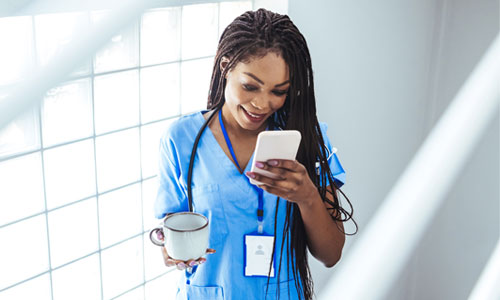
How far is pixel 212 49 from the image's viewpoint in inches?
86.3

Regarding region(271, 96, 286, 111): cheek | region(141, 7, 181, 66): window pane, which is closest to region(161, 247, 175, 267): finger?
region(271, 96, 286, 111): cheek

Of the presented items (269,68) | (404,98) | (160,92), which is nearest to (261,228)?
(269,68)

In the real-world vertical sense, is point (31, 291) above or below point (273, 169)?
below

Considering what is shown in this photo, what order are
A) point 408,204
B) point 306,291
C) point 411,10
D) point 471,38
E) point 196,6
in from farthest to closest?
point 471,38
point 411,10
point 196,6
point 306,291
point 408,204

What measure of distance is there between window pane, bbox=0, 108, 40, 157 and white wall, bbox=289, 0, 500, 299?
3.16 feet

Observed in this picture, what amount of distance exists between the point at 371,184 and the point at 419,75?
2.57ft

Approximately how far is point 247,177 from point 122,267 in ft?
3.05

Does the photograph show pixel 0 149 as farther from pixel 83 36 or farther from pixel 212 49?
pixel 83 36

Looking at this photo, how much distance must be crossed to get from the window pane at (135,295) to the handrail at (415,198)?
173 centimetres

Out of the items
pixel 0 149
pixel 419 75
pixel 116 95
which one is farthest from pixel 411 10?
pixel 0 149

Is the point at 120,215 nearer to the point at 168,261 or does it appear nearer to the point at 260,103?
the point at 168,261

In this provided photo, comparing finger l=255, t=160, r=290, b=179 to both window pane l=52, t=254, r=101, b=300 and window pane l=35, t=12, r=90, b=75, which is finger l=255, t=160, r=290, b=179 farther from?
window pane l=52, t=254, r=101, b=300

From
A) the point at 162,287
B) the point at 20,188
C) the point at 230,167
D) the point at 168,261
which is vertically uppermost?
the point at 230,167

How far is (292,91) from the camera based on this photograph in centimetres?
131
